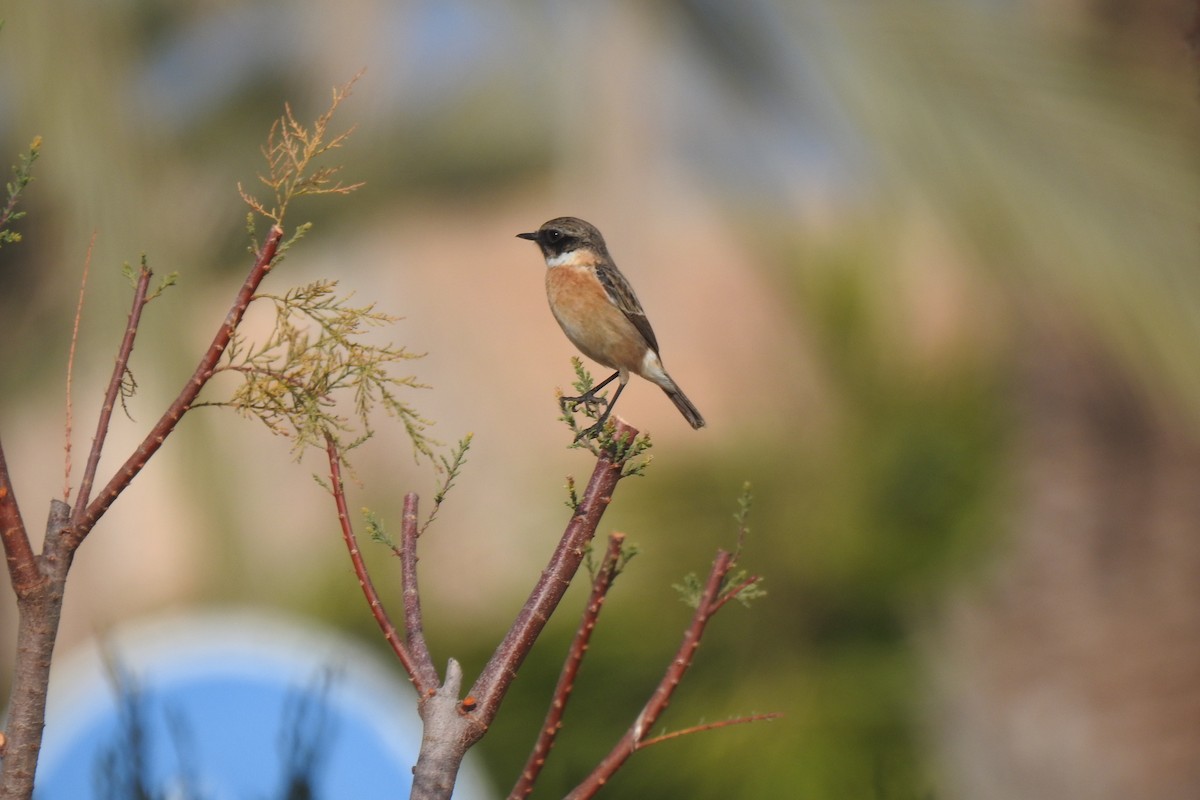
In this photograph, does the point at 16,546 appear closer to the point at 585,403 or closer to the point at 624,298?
the point at 585,403

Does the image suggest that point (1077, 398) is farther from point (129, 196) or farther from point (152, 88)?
point (152, 88)

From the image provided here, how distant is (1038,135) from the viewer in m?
3.09

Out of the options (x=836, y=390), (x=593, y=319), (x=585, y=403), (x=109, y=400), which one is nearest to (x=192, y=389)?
(x=109, y=400)

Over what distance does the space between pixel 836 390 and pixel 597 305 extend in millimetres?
1963

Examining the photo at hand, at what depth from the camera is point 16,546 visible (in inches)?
31.8

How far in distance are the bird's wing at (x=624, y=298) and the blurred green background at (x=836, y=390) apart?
93 cm

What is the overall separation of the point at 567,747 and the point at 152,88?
124 inches

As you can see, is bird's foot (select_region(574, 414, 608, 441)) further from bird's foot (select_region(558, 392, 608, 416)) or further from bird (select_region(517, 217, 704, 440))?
bird (select_region(517, 217, 704, 440))

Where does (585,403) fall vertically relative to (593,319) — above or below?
below

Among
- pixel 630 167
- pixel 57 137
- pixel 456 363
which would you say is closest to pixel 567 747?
pixel 630 167

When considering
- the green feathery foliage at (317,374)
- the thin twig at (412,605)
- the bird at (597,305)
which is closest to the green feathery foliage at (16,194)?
the green feathery foliage at (317,374)

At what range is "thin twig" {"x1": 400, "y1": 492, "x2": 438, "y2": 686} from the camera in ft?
3.00

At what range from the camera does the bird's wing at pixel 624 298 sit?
196cm

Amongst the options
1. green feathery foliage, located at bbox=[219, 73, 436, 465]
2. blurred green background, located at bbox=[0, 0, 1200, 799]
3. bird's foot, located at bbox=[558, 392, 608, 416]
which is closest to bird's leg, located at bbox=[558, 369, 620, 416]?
bird's foot, located at bbox=[558, 392, 608, 416]
